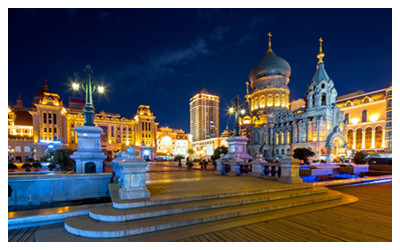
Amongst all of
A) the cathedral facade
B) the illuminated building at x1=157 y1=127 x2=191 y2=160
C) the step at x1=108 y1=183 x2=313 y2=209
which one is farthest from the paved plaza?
the illuminated building at x1=157 y1=127 x2=191 y2=160

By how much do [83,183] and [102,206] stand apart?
4.34 metres

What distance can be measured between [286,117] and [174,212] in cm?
5287

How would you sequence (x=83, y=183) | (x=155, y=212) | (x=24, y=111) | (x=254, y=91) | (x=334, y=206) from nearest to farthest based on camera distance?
1. (x=155, y=212)
2. (x=334, y=206)
3. (x=83, y=183)
4. (x=254, y=91)
5. (x=24, y=111)

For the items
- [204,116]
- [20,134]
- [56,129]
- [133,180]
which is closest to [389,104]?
[133,180]

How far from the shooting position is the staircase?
420 centimetres

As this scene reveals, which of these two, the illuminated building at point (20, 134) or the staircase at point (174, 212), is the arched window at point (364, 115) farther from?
the illuminated building at point (20, 134)

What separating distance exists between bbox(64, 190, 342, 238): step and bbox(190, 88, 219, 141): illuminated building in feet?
417

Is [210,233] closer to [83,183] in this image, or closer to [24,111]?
[83,183]

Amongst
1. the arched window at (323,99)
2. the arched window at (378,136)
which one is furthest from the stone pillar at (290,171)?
the arched window at (378,136)

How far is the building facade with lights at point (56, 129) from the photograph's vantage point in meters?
59.2

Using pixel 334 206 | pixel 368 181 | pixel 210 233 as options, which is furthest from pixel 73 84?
pixel 368 181

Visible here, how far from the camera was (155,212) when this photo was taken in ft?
16.0

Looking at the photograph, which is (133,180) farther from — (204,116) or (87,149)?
(204,116)

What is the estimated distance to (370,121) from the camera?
48312 millimetres
